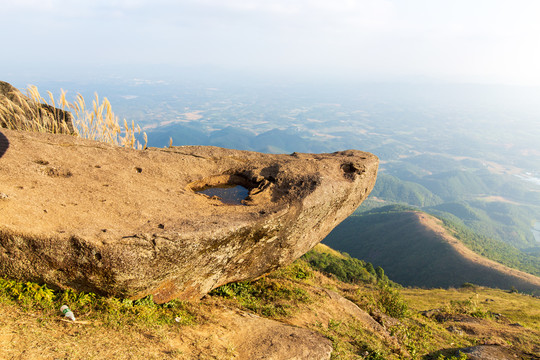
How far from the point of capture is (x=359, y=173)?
10406 mm

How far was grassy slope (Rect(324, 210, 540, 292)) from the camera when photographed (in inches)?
2579

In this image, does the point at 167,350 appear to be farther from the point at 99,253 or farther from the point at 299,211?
the point at 299,211

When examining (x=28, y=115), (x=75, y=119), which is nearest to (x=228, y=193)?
(x=75, y=119)

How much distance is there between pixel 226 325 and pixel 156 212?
3.01m

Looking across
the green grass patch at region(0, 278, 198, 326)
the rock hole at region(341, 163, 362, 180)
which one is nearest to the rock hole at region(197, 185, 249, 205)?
the green grass patch at region(0, 278, 198, 326)

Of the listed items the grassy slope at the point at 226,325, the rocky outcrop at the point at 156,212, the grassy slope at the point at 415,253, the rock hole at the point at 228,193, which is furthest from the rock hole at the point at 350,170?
the grassy slope at the point at 415,253

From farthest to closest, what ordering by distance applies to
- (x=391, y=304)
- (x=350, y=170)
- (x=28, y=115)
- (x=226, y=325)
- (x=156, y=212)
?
1. (x=391, y=304)
2. (x=28, y=115)
3. (x=350, y=170)
4. (x=226, y=325)
5. (x=156, y=212)

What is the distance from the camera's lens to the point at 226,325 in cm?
714

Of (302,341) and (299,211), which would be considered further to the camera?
(299,211)

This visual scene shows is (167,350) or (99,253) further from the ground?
(99,253)

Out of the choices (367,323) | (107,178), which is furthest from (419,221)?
(107,178)

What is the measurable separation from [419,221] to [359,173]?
9478 centimetres

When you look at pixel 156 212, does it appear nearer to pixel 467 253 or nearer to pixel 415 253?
pixel 467 253

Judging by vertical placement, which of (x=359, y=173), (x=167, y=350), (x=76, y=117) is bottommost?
(x=167, y=350)
